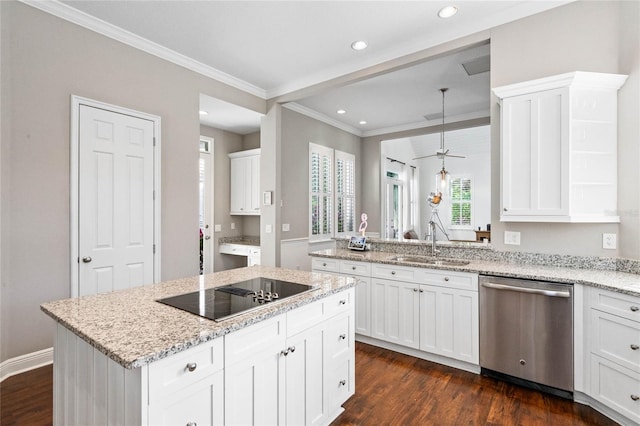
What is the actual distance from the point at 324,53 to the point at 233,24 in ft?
3.42

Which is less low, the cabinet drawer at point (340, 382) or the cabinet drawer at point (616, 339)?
the cabinet drawer at point (616, 339)

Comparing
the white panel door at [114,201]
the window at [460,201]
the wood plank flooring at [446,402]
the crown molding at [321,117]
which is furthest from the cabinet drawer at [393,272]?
the window at [460,201]

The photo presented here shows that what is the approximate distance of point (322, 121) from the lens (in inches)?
237

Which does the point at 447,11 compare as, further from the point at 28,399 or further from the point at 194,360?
the point at 28,399

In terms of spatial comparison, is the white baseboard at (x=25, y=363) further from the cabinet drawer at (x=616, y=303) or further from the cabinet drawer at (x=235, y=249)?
the cabinet drawer at (x=616, y=303)

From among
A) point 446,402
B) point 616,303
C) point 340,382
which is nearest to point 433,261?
point 446,402

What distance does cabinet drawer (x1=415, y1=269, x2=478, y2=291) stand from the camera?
2.65 m

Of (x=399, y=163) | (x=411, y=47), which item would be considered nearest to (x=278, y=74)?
(x=411, y=47)

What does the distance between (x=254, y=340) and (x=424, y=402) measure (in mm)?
1549

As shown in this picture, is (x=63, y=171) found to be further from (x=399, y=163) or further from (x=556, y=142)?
(x=399, y=163)

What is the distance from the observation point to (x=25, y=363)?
2.62 meters

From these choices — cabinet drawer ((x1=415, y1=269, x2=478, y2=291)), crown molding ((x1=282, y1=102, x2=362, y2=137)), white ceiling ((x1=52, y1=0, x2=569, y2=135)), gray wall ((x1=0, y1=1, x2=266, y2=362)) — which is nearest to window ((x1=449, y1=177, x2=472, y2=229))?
crown molding ((x1=282, y1=102, x2=362, y2=137))

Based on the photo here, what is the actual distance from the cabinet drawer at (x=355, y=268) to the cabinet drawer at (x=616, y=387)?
1813 mm

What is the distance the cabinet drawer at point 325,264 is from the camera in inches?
139
